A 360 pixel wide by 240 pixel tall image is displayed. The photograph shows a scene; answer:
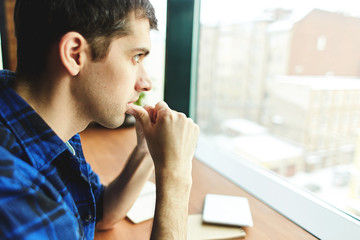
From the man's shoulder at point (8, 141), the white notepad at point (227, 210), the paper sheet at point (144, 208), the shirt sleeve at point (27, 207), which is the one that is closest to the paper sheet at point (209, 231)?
the white notepad at point (227, 210)

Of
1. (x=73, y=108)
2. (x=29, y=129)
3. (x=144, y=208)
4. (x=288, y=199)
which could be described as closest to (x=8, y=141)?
(x=29, y=129)

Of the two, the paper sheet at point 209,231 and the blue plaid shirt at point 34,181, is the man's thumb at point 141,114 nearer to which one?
the blue plaid shirt at point 34,181

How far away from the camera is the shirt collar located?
1.83 feet

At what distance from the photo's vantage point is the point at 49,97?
2.06ft

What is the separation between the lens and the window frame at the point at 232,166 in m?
0.85

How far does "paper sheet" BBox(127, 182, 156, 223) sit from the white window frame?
0.37 m

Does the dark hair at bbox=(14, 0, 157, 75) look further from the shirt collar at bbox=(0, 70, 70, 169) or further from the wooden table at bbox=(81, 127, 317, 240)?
the wooden table at bbox=(81, 127, 317, 240)

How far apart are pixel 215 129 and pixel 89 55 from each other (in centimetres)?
130

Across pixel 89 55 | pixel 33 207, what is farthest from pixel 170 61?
Answer: pixel 33 207

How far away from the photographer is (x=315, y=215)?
0.89 meters

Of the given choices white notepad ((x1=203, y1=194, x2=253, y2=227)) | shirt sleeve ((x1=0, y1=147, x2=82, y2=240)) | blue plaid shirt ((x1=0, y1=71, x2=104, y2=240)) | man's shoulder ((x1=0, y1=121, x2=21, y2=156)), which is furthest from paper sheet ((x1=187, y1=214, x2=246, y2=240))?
man's shoulder ((x1=0, y1=121, x2=21, y2=156))

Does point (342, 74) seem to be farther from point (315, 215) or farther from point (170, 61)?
point (170, 61)

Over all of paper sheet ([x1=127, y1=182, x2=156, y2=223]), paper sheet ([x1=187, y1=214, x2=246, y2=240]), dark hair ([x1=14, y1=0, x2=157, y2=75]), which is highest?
dark hair ([x1=14, y1=0, x2=157, y2=75])

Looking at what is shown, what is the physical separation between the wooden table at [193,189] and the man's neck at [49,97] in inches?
13.7
